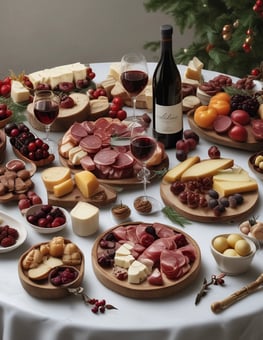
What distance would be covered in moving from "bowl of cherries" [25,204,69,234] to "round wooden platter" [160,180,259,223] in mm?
335

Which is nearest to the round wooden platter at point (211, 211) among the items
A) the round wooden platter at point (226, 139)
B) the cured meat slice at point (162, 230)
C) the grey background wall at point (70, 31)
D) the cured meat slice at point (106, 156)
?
the cured meat slice at point (162, 230)

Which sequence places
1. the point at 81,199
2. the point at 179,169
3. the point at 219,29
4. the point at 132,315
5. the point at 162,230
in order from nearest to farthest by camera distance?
the point at 132,315
the point at 162,230
the point at 81,199
the point at 179,169
the point at 219,29

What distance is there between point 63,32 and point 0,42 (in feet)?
1.41

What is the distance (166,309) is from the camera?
60.3 inches

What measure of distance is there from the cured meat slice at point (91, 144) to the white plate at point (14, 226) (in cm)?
44

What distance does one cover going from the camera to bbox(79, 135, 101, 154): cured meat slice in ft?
7.17

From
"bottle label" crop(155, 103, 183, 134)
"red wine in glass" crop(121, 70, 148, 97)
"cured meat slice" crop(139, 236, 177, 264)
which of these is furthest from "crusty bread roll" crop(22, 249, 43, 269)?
"red wine in glass" crop(121, 70, 148, 97)

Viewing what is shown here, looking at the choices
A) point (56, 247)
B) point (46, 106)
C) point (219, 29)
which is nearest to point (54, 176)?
point (46, 106)

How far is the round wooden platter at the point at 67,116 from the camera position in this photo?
2.45m

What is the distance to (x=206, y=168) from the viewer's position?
2070 mm

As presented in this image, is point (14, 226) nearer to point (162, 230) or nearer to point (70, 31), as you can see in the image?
point (162, 230)

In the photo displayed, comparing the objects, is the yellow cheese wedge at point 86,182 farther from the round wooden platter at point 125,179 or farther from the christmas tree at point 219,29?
the christmas tree at point 219,29

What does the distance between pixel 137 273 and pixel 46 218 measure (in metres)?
0.39

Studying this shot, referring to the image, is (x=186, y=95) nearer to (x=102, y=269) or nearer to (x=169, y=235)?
(x=169, y=235)
